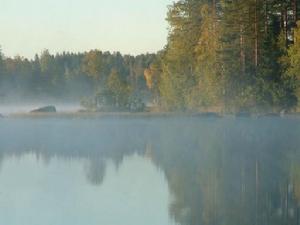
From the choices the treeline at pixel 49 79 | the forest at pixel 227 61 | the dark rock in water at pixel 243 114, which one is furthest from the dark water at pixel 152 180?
the treeline at pixel 49 79

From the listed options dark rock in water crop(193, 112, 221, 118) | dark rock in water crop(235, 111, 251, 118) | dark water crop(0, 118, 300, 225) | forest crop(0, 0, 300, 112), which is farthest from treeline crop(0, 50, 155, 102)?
dark water crop(0, 118, 300, 225)

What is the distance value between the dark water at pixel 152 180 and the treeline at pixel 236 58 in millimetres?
17596

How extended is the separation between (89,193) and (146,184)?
66.0 inches

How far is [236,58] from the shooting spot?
50.3 meters

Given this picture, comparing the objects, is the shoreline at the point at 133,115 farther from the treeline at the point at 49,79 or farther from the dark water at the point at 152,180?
the treeline at the point at 49,79

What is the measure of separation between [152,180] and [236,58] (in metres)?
34.7

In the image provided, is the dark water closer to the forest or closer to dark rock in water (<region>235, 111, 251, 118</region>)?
dark rock in water (<region>235, 111, 251, 118</region>)

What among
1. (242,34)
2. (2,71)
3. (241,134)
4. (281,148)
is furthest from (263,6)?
(2,71)

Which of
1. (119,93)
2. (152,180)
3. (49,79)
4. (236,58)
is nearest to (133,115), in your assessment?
(119,93)

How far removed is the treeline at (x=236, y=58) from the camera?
48.2 meters

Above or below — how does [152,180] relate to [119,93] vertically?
below

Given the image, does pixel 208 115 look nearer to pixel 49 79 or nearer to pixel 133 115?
pixel 133 115

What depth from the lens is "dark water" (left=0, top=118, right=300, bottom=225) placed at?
12352 mm

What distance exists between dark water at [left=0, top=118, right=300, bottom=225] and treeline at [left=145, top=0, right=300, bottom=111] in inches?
693
